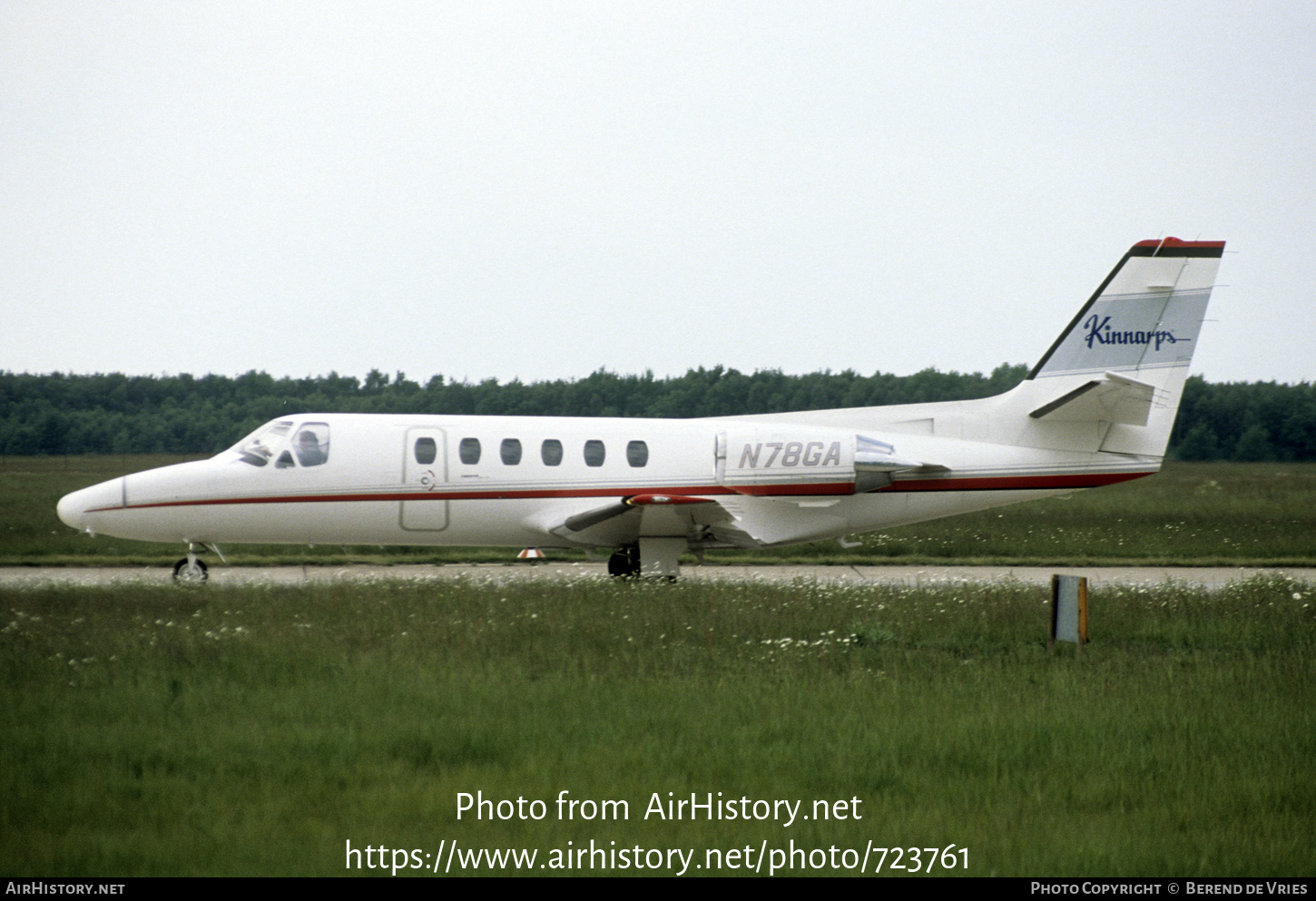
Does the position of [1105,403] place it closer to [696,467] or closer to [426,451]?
[696,467]

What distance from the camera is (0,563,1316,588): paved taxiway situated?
17203 millimetres

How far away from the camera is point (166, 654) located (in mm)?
9406

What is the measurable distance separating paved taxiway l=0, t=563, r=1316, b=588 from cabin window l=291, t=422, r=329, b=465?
2311 millimetres

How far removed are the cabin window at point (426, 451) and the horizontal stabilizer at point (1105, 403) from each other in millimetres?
8332

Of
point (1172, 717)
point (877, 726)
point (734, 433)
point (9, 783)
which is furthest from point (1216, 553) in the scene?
point (9, 783)

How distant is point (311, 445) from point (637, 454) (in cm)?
436

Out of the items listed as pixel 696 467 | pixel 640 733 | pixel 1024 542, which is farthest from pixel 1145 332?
pixel 640 733

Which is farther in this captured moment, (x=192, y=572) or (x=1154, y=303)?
(x=1154, y=303)

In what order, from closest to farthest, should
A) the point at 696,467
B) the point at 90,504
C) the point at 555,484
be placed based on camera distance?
the point at 90,504
the point at 555,484
the point at 696,467

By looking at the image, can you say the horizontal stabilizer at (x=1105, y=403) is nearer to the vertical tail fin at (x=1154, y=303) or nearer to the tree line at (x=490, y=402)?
the vertical tail fin at (x=1154, y=303)

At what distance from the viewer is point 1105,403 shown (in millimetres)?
15477

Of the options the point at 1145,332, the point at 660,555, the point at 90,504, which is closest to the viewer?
the point at 90,504

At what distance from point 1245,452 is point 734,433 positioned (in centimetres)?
4794

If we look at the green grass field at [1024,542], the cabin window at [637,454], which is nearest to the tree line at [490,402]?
the green grass field at [1024,542]
